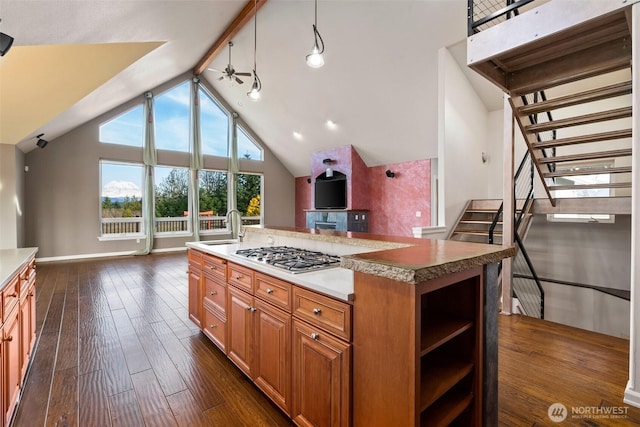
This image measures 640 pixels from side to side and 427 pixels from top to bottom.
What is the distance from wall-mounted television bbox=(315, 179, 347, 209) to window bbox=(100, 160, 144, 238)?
470cm

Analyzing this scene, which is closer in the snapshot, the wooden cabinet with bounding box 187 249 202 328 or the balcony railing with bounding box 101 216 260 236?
the wooden cabinet with bounding box 187 249 202 328

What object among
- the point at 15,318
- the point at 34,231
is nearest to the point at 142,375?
the point at 15,318

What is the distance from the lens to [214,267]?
2.46 metres

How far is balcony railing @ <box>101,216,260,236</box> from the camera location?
707 cm

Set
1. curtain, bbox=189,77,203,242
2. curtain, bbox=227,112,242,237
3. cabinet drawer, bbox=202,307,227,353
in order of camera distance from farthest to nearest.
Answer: curtain, bbox=227,112,242,237 < curtain, bbox=189,77,203,242 < cabinet drawer, bbox=202,307,227,353

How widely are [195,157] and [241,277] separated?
7.05 metres

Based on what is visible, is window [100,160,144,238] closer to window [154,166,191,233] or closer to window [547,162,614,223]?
window [154,166,191,233]

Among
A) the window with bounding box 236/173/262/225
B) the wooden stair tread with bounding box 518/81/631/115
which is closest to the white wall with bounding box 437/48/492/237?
the wooden stair tread with bounding box 518/81/631/115

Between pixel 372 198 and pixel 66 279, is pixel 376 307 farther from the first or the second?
pixel 372 198

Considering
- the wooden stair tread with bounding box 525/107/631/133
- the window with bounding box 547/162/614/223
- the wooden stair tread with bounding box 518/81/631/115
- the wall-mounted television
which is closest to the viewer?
the wooden stair tread with bounding box 518/81/631/115

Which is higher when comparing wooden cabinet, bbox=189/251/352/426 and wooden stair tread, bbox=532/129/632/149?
wooden stair tread, bbox=532/129/632/149

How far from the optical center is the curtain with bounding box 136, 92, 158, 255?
7.33m

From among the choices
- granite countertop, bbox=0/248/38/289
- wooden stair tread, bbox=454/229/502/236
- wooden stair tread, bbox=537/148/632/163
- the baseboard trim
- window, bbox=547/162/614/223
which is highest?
wooden stair tread, bbox=537/148/632/163

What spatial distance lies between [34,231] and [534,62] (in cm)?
895
